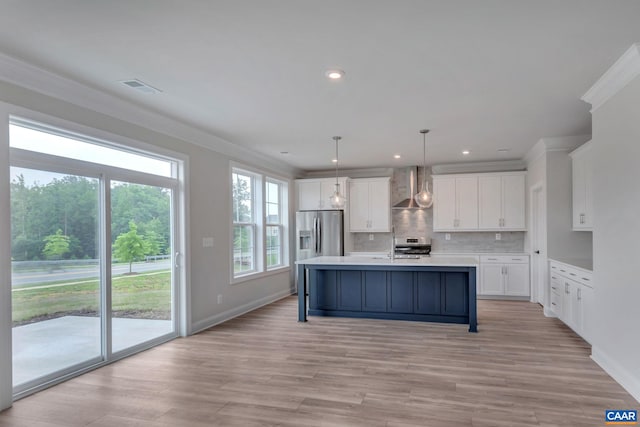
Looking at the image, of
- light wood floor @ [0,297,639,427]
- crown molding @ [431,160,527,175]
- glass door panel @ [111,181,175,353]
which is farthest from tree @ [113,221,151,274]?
crown molding @ [431,160,527,175]

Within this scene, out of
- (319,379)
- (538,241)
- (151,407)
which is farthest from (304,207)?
(151,407)

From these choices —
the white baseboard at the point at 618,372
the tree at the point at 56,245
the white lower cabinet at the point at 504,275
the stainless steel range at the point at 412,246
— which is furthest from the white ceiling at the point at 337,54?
the stainless steel range at the point at 412,246

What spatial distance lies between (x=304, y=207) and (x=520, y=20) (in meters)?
6.16

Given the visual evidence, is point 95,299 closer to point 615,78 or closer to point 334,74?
point 334,74

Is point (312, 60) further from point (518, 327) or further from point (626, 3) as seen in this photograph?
point (518, 327)

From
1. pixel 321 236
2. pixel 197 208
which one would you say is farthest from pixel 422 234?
pixel 197 208

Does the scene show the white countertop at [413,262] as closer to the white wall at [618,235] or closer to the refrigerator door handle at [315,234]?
the white wall at [618,235]

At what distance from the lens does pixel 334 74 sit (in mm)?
3348

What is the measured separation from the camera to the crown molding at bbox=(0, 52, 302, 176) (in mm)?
3119

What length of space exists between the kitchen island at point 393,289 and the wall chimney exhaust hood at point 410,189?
2353 millimetres

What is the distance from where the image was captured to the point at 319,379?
11.6 ft

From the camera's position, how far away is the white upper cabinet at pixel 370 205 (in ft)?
27.0

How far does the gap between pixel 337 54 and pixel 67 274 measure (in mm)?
2935

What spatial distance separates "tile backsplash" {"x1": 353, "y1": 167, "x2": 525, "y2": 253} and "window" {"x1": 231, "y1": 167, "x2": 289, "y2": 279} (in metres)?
1.75
